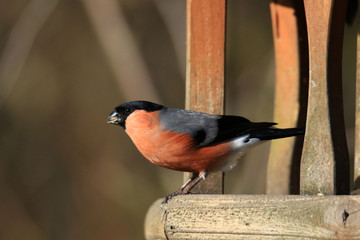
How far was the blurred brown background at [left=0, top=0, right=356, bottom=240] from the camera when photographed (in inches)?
239

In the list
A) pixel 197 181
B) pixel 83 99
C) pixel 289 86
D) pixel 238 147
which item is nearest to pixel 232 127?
pixel 238 147

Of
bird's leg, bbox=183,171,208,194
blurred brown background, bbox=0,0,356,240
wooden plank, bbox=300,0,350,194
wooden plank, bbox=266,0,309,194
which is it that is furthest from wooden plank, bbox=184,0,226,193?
blurred brown background, bbox=0,0,356,240

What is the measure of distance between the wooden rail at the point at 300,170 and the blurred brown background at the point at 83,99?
2.69 meters

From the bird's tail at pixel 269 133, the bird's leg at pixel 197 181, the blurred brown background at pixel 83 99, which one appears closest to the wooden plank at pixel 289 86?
the bird's tail at pixel 269 133

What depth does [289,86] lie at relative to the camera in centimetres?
371

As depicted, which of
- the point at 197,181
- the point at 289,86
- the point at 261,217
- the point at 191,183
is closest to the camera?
the point at 261,217

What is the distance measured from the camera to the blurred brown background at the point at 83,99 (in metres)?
6.07

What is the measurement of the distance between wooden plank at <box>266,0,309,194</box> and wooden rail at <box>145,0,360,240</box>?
1.67 feet

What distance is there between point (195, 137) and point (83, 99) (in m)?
3.32

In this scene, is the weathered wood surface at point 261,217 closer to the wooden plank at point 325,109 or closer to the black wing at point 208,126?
the wooden plank at point 325,109

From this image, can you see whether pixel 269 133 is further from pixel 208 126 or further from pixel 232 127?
pixel 208 126

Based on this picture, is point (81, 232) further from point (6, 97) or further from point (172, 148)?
point (172, 148)

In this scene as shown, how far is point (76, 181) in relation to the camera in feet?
20.4

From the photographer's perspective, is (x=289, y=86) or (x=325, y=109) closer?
(x=325, y=109)
